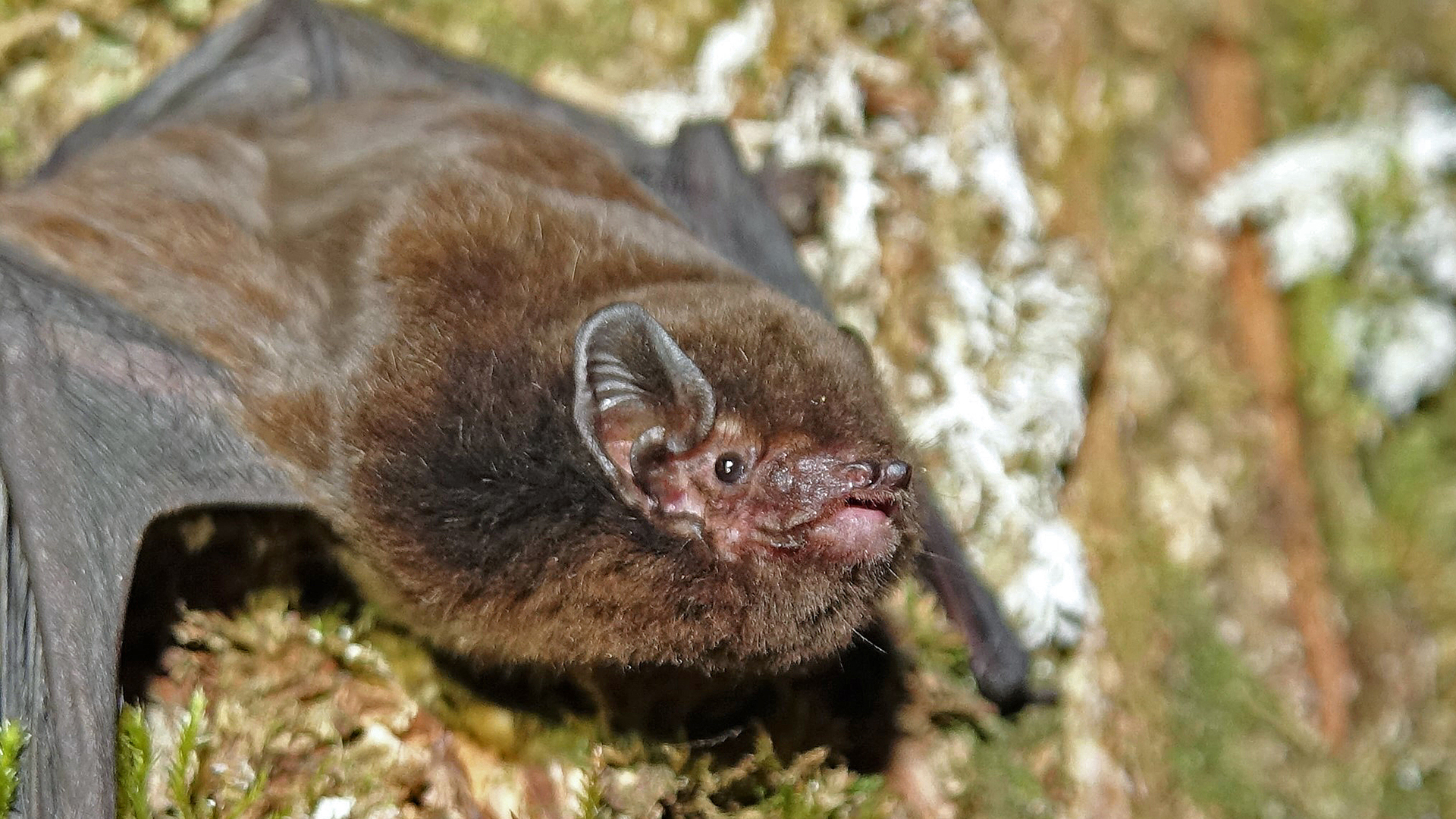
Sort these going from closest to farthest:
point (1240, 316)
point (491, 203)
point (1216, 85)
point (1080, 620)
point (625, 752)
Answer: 1. point (625, 752)
2. point (491, 203)
3. point (1080, 620)
4. point (1240, 316)
5. point (1216, 85)

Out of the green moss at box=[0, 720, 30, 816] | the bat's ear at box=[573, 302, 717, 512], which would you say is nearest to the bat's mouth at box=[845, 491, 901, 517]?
the bat's ear at box=[573, 302, 717, 512]

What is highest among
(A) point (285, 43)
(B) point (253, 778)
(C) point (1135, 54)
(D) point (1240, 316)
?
(C) point (1135, 54)

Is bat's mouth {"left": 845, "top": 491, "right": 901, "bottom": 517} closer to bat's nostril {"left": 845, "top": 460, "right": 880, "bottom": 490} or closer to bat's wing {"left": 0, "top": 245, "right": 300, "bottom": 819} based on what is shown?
bat's nostril {"left": 845, "top": 460, "right": 880, "bottom": 490}

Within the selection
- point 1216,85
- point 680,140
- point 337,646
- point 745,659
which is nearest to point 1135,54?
point 1216,85

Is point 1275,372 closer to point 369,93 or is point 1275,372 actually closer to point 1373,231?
point 1373,231

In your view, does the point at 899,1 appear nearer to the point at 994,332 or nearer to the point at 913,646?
the point at 994,332

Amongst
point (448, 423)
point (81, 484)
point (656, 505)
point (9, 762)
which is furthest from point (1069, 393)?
point (9, 762)
